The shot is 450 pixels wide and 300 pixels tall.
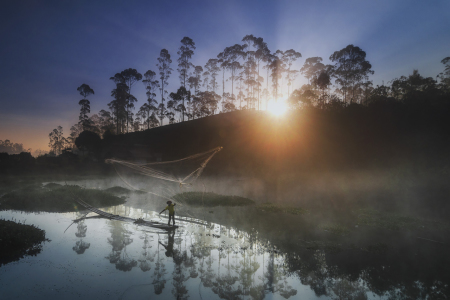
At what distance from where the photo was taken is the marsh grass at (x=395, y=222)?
16094 millimetres

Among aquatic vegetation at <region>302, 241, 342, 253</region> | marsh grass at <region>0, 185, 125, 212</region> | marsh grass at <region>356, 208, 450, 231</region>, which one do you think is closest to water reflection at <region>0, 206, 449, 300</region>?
aquatic vegetation at <region>302, 241, 342, 253</region>

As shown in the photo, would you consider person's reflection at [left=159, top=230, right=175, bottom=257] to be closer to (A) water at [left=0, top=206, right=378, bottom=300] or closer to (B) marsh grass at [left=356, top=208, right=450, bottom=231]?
(A) water at [left=0, top=206, right=378, bottom=300]

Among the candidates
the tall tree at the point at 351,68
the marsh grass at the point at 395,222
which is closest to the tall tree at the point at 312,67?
the tall tree at the point at 351,68

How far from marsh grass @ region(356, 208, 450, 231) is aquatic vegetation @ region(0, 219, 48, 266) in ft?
68.5

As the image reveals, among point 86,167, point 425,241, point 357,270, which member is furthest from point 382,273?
point 86,167

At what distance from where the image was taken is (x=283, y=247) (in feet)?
41.4

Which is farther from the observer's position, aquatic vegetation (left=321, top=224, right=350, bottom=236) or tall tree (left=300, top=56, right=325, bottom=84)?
tall tree (left=300, top=56, right=325, bottom=84)

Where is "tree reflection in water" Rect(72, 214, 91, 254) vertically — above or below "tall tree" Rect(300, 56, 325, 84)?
below

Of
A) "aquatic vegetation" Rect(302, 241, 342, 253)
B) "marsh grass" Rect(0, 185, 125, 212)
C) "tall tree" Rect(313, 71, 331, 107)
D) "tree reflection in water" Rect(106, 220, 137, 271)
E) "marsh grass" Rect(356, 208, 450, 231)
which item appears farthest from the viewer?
"tall tree" Rect(313, 71, 331, 107)

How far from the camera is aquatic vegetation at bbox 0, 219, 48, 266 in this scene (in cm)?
1062

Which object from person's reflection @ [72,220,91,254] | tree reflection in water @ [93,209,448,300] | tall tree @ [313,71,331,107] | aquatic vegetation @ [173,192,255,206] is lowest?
tree reflection in water @ [93,209,448,300]

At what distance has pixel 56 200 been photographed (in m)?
22.1

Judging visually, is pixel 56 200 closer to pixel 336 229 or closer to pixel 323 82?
pixel 336 229

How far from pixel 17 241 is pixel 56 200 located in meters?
12.2
